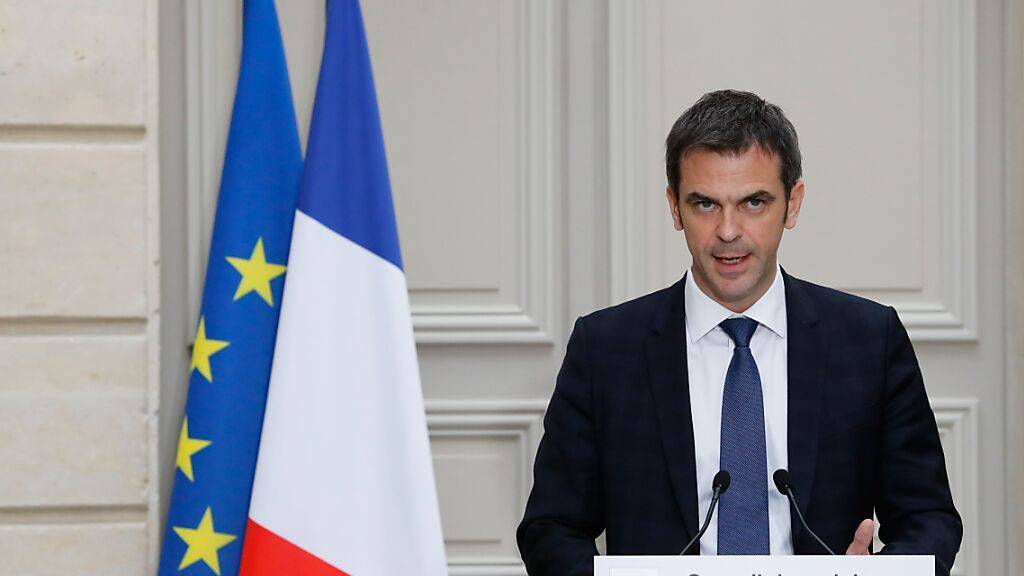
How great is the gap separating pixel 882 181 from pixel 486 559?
1.34 metres

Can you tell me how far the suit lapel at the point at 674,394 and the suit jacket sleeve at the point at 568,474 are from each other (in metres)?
0.13

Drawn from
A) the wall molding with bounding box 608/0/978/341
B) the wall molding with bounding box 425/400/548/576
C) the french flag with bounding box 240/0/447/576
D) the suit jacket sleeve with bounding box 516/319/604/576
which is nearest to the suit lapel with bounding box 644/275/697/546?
the suit jacket sleeve with bounding box 516/319/604/576

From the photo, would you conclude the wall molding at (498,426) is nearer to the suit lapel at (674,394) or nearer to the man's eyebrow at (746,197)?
the suit lapel at (674,394)

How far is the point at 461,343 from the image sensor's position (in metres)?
2.90

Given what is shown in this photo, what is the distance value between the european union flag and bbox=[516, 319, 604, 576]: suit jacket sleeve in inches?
28.0

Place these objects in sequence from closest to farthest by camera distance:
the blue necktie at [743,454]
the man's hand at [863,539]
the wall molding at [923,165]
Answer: the man's hand at [863,539], the blue necktie at [743,454], the wall molding at [923,165]

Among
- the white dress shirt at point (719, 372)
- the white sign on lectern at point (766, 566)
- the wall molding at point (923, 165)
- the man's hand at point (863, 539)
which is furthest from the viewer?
the wall molding at point (923, 165)

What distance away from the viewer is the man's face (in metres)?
1.94

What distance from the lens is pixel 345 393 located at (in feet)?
7.97

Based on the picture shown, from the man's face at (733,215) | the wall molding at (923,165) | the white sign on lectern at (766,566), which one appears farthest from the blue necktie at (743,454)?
the wall molding at (923,165)

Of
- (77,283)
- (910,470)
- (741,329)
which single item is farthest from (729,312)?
(77,283)

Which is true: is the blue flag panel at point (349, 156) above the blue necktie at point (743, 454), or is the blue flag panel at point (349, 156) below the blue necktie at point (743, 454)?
above

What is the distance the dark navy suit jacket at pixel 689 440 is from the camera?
6.43 ft

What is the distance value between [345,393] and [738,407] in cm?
86
